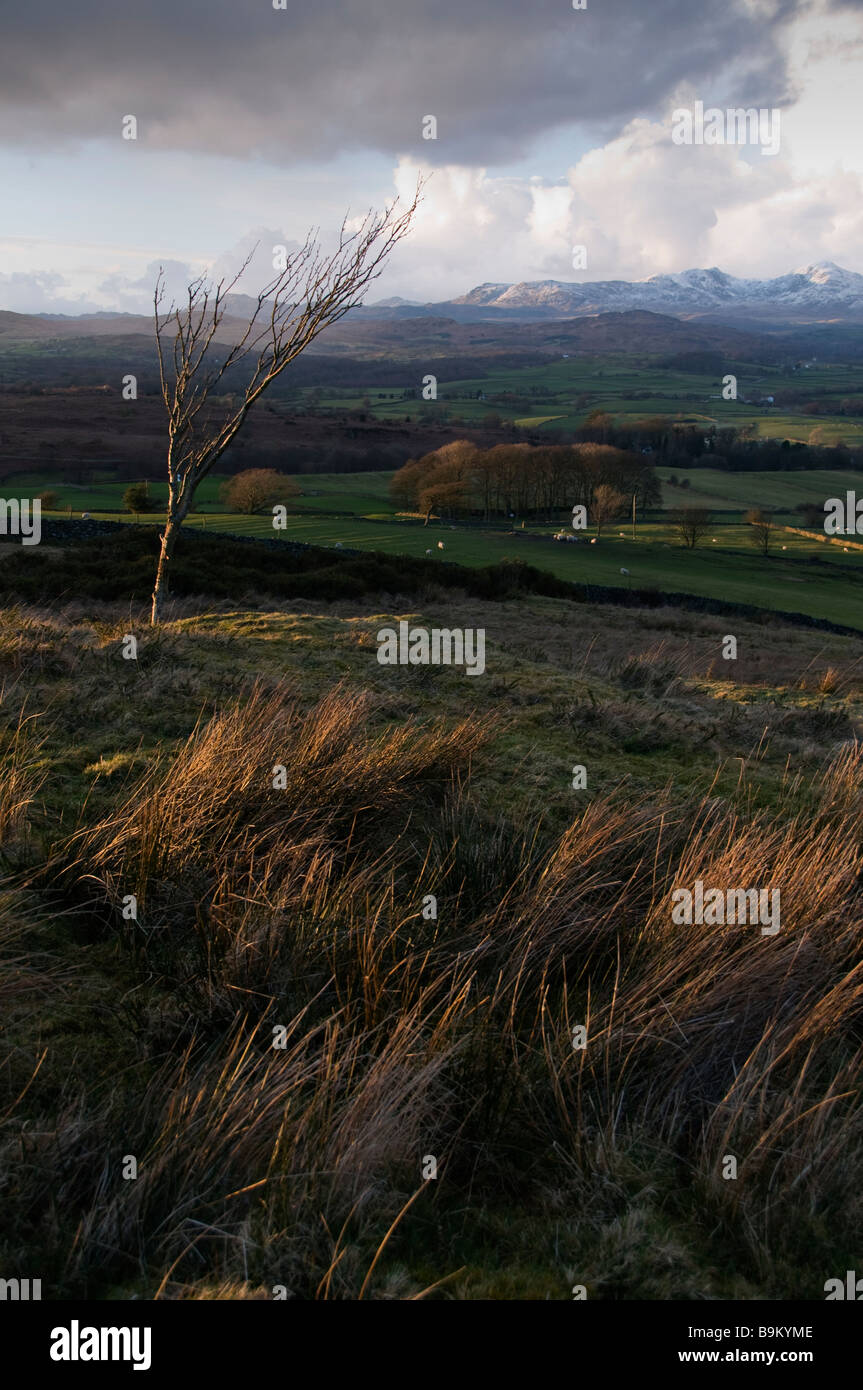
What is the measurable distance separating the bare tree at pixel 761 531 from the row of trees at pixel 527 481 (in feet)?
37.5

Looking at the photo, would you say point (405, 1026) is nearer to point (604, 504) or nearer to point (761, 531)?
point (761, 531)

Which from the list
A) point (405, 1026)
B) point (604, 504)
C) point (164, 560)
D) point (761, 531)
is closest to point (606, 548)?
point (604, 504)

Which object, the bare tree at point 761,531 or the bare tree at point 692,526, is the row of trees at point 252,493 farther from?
the bare tree at point 761,531

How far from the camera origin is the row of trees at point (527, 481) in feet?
252

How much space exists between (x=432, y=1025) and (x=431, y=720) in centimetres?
453

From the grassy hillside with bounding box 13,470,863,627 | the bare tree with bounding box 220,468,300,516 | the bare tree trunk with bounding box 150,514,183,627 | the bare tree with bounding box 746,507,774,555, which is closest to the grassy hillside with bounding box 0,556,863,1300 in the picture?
the bare tree trunk with bounding box 150,514,183,627

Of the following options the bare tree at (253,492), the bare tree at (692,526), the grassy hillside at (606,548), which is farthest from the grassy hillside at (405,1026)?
the bare tree at (692,526)

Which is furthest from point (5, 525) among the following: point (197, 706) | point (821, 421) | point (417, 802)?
point (821, 421)

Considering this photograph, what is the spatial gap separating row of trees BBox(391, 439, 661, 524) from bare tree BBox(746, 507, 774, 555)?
11429mm

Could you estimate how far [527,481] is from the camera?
3147 inches
